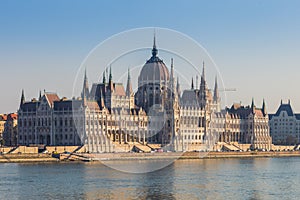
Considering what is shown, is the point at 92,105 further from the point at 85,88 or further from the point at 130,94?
the point at 130,94

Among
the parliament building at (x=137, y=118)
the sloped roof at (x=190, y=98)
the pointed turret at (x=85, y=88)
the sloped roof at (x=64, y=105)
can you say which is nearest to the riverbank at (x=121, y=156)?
the parliament building at (x=137, y=118)

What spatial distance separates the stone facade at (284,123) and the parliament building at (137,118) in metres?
25.1

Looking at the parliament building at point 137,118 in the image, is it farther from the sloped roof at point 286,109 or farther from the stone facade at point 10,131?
the sloped roof at point 286,109

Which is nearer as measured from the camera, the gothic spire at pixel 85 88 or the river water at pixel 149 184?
the river water at pixel 149 184

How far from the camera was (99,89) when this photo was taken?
147250mm

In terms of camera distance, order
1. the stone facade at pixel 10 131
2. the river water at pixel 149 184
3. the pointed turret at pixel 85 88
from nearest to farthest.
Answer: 1. the river water at pixel 149 184
2. the pointed turret at pixel 85 88
3. the stone facade at pixel 10 131

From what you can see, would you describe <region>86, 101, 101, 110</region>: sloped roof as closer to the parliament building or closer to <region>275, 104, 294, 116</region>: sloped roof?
the parliament building

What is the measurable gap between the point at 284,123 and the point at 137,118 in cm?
6342

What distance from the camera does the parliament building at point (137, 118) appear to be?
438 feet

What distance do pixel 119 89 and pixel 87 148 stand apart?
26.4m

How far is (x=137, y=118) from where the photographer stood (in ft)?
471

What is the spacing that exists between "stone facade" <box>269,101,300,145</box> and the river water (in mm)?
102847

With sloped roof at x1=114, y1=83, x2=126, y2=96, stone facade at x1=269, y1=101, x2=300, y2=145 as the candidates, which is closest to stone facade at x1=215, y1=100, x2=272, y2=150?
stone facade at x1=269, y1=101, x2=300, y2=145

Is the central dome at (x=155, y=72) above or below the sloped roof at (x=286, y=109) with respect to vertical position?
above
